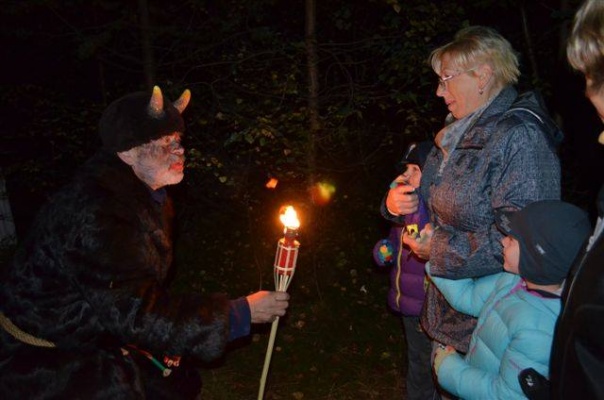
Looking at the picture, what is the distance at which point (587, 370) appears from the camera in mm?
1562

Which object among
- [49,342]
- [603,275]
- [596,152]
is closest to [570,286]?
[603,275]

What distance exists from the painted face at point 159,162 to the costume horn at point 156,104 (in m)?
0.13

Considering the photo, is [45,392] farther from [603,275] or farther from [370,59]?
[370,59]

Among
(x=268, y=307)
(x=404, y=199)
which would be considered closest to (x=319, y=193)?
(x=404, y=199)

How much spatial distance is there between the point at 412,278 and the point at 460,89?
1252 mm

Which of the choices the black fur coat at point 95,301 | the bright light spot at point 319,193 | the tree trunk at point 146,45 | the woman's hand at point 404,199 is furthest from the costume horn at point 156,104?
the tree trunk at point 146,45

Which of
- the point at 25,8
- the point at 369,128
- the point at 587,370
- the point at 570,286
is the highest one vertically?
the point at 25,8

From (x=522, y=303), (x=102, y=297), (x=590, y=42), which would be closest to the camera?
(x=590, y=42)

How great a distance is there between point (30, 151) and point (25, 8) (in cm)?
285

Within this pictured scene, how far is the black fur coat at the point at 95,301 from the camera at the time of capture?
2.64 metres

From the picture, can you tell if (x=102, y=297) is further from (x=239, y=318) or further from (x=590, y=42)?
(x=590, y=42)

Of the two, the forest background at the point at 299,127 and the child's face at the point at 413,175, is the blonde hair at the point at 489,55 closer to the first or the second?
the child's face at the point at 413,175

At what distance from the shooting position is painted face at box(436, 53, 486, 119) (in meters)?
2.89

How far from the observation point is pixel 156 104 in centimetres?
292
